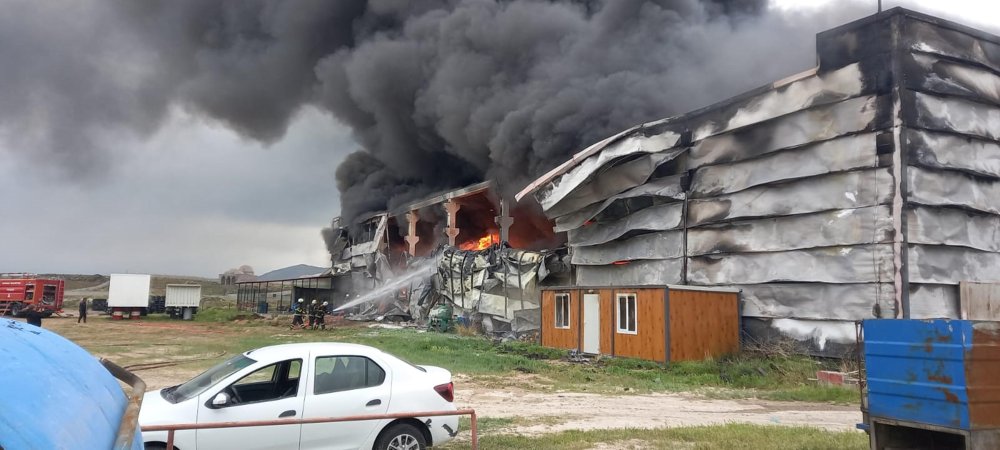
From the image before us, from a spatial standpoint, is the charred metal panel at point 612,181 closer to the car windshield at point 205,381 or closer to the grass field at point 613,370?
the grass field at point 613,370

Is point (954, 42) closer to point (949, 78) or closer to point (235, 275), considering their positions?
point (949, 78)

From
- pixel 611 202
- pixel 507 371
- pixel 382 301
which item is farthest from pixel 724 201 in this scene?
pixel 382 301

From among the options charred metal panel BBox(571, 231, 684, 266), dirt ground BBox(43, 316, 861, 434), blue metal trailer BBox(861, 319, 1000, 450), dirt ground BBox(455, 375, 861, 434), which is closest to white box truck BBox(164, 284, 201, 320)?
dirt ground BBox(43, 316, 861, 434)

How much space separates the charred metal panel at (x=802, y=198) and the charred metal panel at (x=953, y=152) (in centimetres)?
74

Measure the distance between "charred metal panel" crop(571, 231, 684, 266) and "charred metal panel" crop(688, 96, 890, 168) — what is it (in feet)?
6.70

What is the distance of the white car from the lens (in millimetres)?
5457

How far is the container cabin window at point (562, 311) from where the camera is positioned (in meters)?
17.7

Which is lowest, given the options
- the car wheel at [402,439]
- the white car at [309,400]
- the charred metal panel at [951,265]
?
the car wheel at [402,439]

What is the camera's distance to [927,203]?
12.2 meters

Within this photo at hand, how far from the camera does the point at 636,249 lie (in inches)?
699

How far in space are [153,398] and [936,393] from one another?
21.4 ft

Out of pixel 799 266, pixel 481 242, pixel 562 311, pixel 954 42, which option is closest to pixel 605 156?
pixel 562 311

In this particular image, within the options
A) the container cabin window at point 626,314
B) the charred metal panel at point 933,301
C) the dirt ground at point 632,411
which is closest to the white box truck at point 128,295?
the container cabin window at point 626,314

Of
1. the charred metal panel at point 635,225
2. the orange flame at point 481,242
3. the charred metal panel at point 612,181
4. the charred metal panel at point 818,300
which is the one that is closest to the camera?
the charred metal panel at point 818,300
